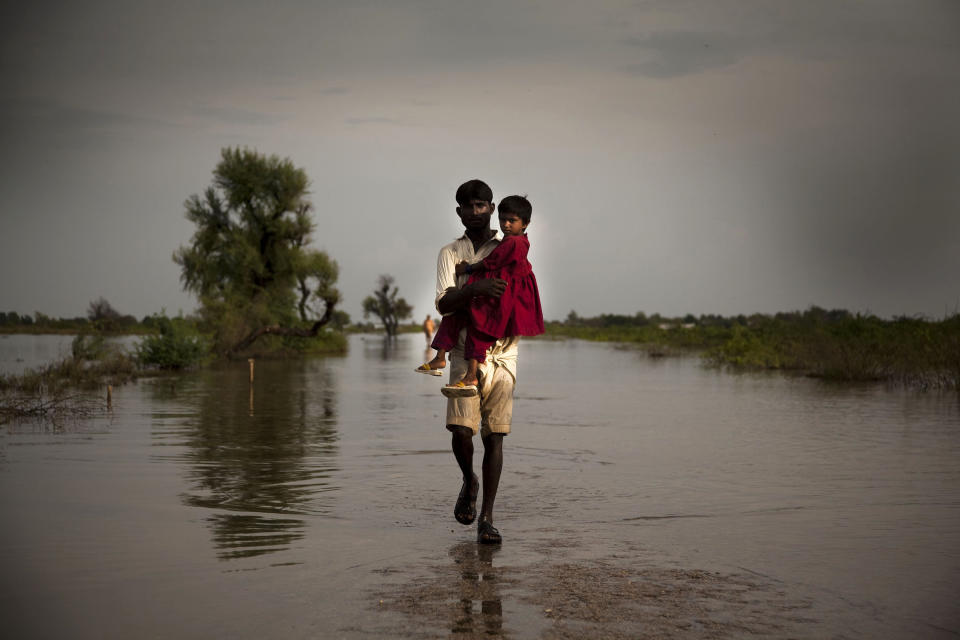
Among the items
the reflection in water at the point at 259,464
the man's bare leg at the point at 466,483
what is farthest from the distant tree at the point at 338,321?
the man's bare leg at the point at 466,483

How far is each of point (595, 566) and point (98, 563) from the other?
2978 millimetres

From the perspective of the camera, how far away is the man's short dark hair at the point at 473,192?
6742 millimetres

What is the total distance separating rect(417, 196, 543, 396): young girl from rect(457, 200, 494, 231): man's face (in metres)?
0.31

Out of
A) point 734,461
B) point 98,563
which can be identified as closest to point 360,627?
point 98,563

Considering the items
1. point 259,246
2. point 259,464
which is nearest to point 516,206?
point 259,464

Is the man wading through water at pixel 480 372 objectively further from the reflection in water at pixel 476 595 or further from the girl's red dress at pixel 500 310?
the reflection in water at pixel 476 595

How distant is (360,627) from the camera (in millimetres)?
4570

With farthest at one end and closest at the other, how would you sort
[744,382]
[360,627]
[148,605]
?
1. [744,382]
2. [148,605]
3. [360,627]

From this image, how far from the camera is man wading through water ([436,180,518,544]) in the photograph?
260 inches

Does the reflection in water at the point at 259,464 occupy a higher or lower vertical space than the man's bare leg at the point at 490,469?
lower

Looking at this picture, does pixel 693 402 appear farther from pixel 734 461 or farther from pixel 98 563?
pixel 98 563

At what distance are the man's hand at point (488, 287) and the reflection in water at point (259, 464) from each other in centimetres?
207

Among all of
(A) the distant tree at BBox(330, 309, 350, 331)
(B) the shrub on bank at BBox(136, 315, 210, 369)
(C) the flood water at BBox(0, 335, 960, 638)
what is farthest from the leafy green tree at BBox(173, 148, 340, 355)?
(C) the flood water at BBox(0, 335, 960, 638)

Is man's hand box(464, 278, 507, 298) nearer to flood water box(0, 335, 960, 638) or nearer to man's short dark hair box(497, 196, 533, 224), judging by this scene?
man's short dark hair box(497, 196, 533, 224)
